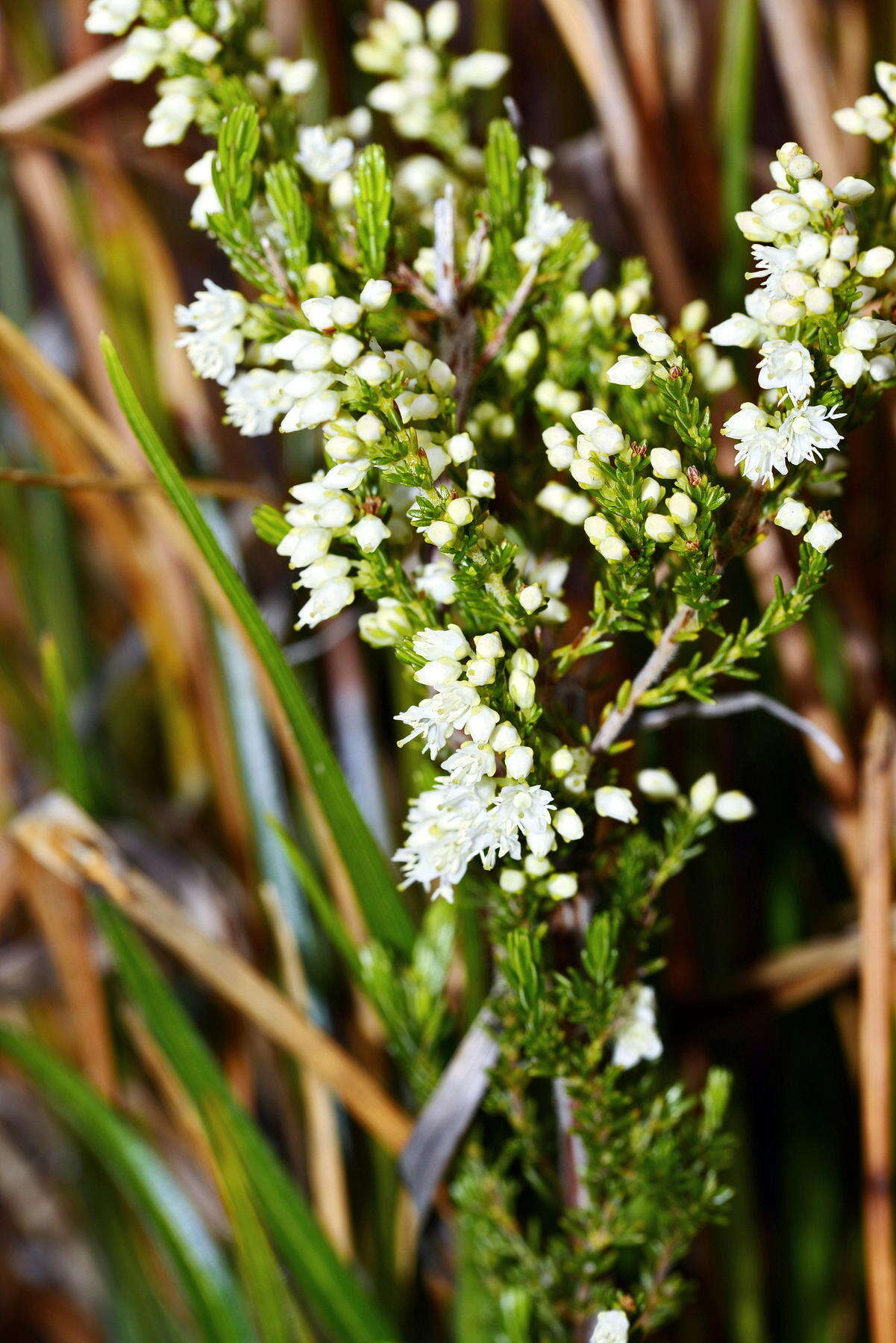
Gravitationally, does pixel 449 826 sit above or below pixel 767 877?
above

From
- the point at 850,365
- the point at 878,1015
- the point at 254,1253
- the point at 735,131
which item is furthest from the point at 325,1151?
the point at 735,131

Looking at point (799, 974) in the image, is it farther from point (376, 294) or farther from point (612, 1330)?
point (376, 294)

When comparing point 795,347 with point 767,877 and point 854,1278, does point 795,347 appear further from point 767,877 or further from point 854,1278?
point 854,1278

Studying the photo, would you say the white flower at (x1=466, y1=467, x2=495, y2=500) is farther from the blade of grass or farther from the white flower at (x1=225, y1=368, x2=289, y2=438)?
the blade of grass

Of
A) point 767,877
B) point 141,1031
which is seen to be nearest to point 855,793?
point 767,877

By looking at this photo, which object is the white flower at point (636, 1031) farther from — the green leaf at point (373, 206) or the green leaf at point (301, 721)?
the green leaf at point (373, 206)

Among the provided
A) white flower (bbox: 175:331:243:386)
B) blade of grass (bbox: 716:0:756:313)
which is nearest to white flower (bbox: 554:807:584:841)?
white flower (bbox: 175:331:243:386)
